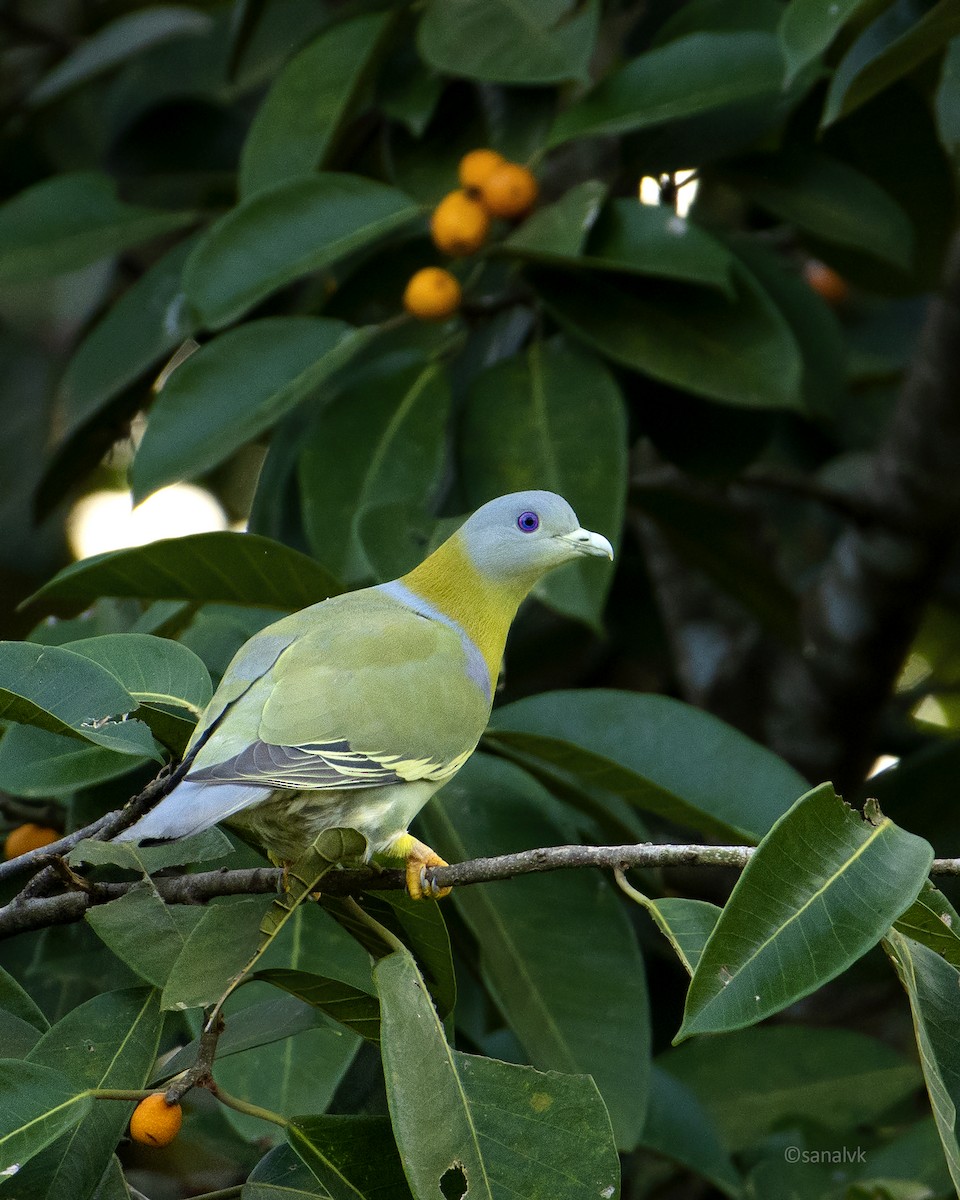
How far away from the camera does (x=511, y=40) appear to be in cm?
297

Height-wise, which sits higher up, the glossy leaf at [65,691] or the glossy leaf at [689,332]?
the glossy leaf at [65,691]

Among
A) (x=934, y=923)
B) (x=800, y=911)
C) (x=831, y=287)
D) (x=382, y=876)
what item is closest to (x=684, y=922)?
(x=800, y=911)

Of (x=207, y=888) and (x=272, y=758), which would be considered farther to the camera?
(x=272, y=758)

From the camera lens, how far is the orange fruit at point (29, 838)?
2270 millimetres

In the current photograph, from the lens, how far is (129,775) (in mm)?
2193

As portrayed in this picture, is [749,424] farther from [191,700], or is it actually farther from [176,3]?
[176,3]

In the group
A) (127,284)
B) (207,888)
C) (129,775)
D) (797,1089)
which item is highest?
(207,888)

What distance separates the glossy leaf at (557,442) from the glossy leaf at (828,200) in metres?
0.67

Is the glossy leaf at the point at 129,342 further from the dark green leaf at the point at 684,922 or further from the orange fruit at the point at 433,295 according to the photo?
the dark green leaf at the point at 684,922

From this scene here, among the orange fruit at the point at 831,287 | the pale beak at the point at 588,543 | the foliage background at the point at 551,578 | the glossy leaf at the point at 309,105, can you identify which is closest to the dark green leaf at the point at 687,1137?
the foliage background at the point at 551,578

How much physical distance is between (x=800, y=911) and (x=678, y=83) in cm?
207

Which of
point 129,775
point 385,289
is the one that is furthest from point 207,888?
point 385,289

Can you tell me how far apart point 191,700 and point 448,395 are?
1380 millimetres

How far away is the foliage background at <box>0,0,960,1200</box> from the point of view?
1.52m
